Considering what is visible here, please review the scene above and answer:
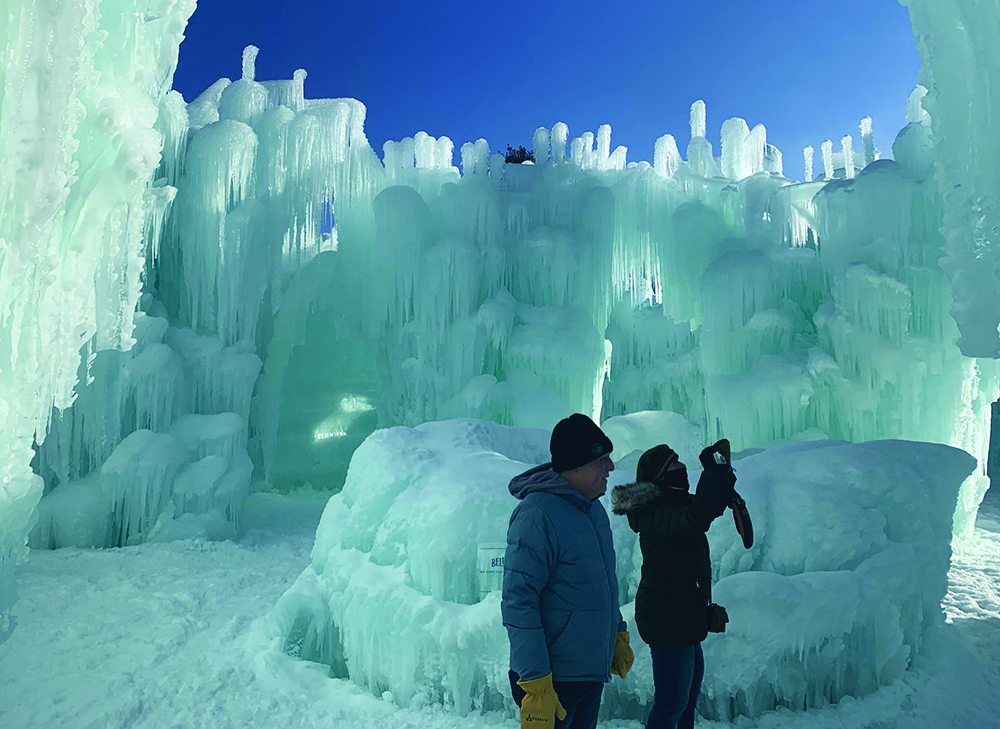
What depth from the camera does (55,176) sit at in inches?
98.6

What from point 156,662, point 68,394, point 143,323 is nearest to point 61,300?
point 68,394

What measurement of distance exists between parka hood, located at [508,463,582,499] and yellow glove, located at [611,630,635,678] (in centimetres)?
66

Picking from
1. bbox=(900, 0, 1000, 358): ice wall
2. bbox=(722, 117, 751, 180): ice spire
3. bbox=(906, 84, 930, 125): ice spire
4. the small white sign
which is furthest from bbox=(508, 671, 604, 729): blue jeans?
bbox=(722, 117, 751, 180): ice spire

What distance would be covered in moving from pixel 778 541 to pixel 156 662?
4.23 m

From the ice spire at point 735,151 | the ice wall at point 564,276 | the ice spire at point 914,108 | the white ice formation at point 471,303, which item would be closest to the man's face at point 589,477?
the white ice formation at point 471,303

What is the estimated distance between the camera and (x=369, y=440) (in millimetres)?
5148

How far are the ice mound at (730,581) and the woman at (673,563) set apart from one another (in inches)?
43.1

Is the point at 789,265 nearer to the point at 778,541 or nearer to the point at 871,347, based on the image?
the point at 871,347

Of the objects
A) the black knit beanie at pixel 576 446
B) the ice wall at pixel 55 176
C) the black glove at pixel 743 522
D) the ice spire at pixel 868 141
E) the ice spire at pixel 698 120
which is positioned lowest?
the black glove at pixel 743 522

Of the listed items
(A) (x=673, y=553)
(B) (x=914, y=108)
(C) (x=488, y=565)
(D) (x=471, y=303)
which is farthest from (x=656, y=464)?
(B) (x=914, y=108)

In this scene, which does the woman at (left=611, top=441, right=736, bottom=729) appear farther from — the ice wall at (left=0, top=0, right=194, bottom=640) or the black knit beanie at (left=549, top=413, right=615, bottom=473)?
the ice wall at (left=0, top=0, right=194, bottom=640)

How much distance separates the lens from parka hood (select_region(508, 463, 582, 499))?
6.92ft

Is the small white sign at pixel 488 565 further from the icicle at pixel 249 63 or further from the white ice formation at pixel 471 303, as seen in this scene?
the icicle at pixel 249 63

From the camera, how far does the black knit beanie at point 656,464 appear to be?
2.66m
